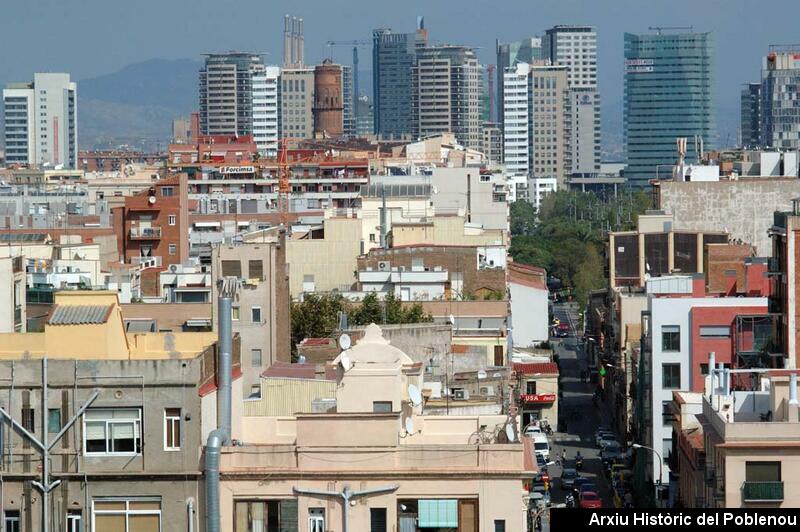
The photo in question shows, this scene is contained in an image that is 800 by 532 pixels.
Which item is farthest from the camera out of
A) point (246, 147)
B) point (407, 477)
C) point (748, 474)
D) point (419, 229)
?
point (246, 147)

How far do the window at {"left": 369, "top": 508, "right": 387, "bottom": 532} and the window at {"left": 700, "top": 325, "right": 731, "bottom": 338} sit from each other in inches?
1221

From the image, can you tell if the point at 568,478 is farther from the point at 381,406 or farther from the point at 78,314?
the point at 78,314

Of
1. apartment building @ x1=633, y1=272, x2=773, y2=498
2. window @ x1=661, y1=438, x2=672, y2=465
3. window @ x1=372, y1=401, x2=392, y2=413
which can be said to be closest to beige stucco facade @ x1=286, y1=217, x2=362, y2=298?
apartment building @ x1=633, y1=272, x2=773, y2=498

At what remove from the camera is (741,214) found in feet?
296

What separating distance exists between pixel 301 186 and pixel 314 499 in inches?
4775

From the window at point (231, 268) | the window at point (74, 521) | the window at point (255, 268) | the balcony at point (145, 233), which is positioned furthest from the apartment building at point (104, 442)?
the balcony at point (145, 233)

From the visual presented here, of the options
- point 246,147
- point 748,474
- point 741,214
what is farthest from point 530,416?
point 246,147

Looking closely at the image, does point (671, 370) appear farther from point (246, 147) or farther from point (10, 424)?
point (246, 147)

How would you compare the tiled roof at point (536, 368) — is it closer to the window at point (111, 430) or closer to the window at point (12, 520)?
the window at point (111, 430)

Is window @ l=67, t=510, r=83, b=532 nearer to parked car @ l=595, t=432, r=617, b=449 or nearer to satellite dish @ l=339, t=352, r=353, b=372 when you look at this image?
satellite dish @ l=339, t=352, r=353, b=372

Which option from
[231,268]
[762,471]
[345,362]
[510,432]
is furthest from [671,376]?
[510,432]

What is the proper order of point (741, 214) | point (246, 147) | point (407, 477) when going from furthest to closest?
1. point (246, 147)
2. point (741, 214)
3. point (407, 477)

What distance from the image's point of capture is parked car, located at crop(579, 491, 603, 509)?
51.4 metres

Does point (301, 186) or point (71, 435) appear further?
point (301, 186)
